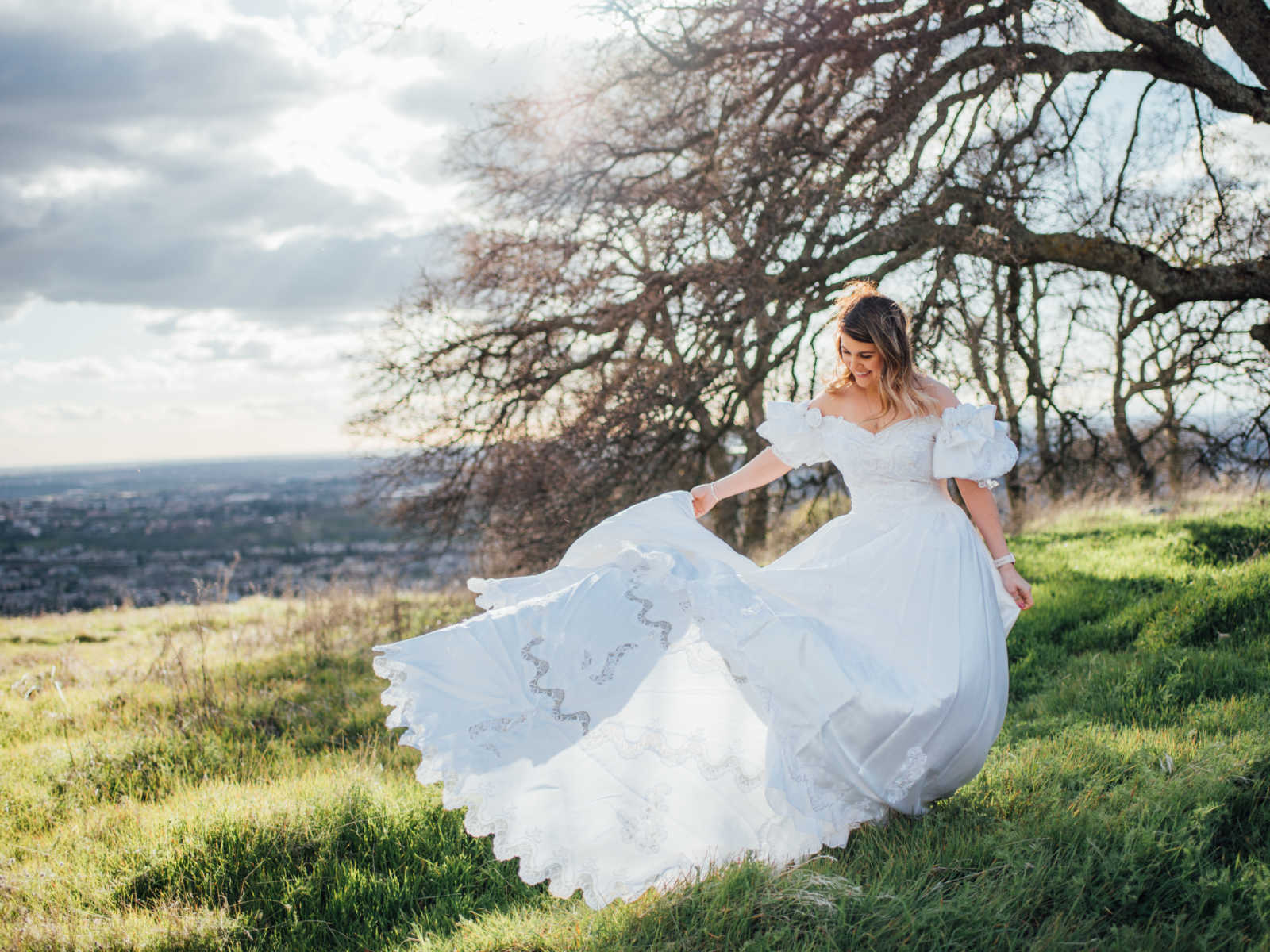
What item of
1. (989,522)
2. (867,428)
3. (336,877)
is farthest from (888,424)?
(336,877)

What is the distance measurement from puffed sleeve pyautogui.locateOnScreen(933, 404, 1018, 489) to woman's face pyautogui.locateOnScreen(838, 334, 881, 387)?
0.37 meters

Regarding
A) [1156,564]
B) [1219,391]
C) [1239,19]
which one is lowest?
[1156,564]

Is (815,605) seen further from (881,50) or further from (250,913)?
(881,50)

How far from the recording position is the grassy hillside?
99.5 inches

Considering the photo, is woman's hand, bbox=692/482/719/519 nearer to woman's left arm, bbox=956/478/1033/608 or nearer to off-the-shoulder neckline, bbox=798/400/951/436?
off-the-shoulder neckline, bbox=798/400/951/436

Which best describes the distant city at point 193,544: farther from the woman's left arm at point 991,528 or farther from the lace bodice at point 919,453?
the woman's left arm at point 991,528

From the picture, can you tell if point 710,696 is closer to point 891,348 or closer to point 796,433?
point 796,433

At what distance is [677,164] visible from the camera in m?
11.8

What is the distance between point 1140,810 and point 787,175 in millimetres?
7066

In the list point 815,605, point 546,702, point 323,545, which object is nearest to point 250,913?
point 546,702

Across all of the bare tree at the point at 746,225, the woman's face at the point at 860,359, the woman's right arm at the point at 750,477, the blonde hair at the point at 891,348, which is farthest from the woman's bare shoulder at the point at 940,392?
the bare tree at the point at 746,225

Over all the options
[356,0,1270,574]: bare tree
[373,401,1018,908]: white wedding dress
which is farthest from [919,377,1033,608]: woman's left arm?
[356,0,1270,574]: bare tree

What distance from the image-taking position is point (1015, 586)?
361 cm

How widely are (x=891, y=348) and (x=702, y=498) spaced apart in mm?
1185
